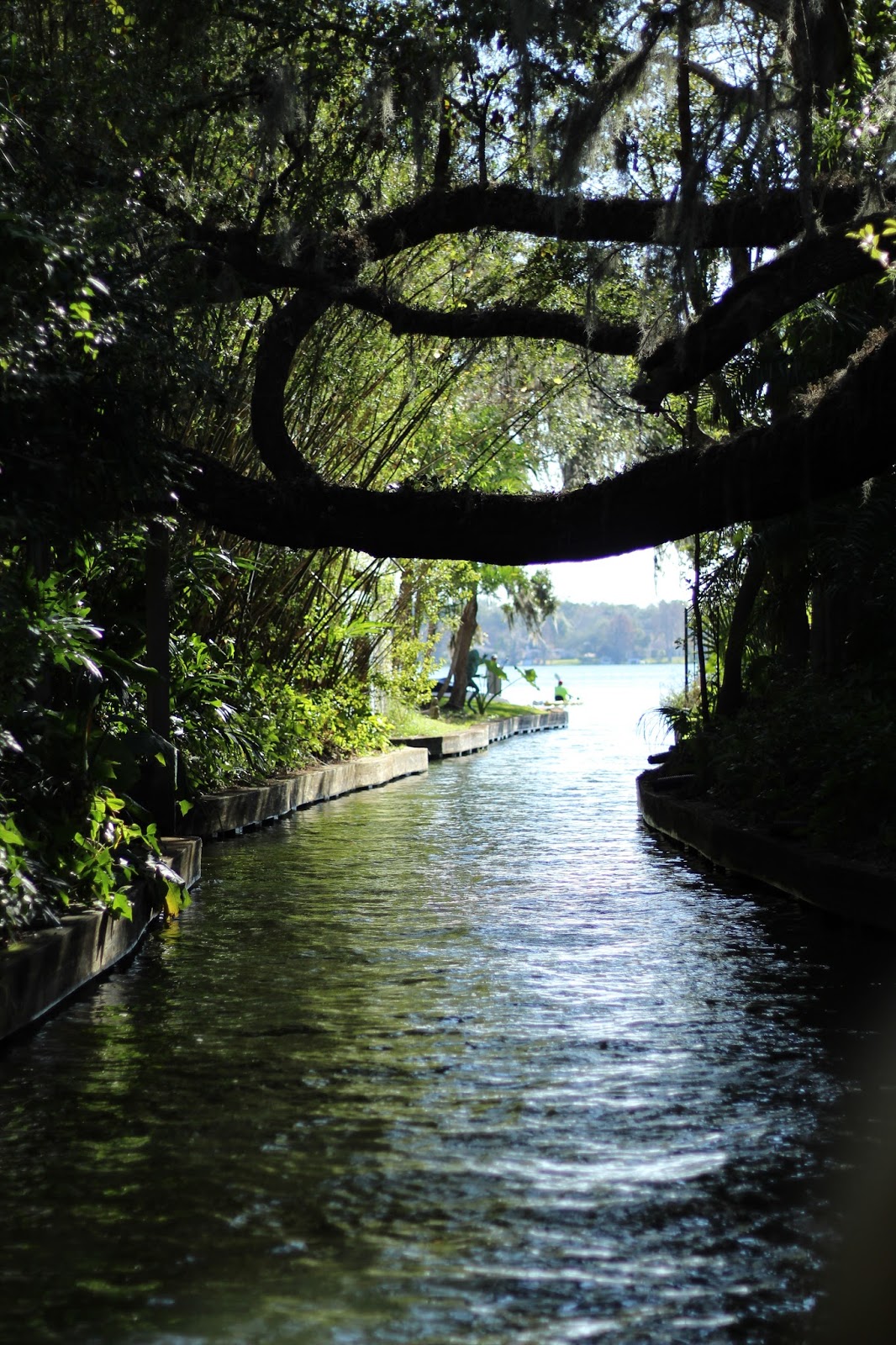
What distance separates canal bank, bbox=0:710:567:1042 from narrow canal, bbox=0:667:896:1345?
0.52 ft

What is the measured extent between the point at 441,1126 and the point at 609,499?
16.3 ft

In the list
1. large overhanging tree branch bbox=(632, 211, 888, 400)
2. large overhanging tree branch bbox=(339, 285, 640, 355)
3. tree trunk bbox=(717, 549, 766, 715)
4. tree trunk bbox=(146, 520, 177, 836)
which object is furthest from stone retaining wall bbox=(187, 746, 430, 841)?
large overhanging tree branch bbox=(632, 211, 888, 400)

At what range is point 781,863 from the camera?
11.0 metres

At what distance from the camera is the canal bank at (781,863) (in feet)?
30.8

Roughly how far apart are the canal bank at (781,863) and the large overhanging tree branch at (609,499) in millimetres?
2259

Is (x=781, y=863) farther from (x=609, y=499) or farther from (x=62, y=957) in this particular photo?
(x=62, y=957)

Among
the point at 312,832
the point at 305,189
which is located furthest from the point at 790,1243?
the point at 312,832

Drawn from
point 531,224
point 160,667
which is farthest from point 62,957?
point 531,224

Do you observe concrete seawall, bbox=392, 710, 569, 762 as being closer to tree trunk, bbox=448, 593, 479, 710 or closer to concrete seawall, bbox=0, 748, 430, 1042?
tree trunk, bbox=448, 593, 479, 710

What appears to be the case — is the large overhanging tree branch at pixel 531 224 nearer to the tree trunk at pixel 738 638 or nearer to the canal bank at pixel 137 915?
the canal bank at pixel 137 915

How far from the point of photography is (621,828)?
625 inches

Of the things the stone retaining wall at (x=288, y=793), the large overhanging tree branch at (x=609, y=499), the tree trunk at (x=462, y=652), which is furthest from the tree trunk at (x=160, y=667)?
the tree trunk at (x=462, y=652)

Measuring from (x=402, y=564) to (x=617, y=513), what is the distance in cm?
1678

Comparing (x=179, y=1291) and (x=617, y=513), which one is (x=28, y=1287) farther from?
(x=617, y=513)
